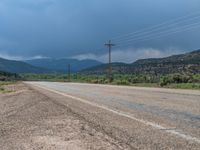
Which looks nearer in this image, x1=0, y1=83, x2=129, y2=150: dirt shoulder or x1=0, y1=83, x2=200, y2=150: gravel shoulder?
x1=0, y1=83, x2=200, y2=150: gravel shoulder

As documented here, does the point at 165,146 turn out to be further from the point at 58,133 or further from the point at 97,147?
the point at 58,133

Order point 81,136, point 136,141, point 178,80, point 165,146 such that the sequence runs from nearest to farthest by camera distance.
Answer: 1. point 165,146
2. point 136,141
3. point 81,136
4. point 178,80

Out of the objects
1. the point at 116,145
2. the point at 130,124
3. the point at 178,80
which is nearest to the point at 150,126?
the point at 130,124

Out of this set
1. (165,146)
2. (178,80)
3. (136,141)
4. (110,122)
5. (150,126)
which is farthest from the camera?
(178,80)

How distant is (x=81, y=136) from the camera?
9.63 m

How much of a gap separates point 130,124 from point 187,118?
1.94 metres

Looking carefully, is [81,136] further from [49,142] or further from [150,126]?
[150,126]

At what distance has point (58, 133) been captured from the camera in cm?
1024

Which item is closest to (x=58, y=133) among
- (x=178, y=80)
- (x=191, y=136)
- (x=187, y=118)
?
(x=191, y=136)

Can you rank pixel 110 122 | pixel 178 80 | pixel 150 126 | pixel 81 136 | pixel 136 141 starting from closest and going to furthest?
pixel 136 141, pixel 81 136, pixel 150 126, pixel 110 122, pixel 178 80

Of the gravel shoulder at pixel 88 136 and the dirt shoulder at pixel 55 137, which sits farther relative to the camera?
the dirt shoulder at pixel 55 137

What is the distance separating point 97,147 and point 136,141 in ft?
3.10

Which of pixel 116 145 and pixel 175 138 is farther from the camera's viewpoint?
pixel 175 138

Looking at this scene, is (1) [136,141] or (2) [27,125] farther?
(2) [27,125]
